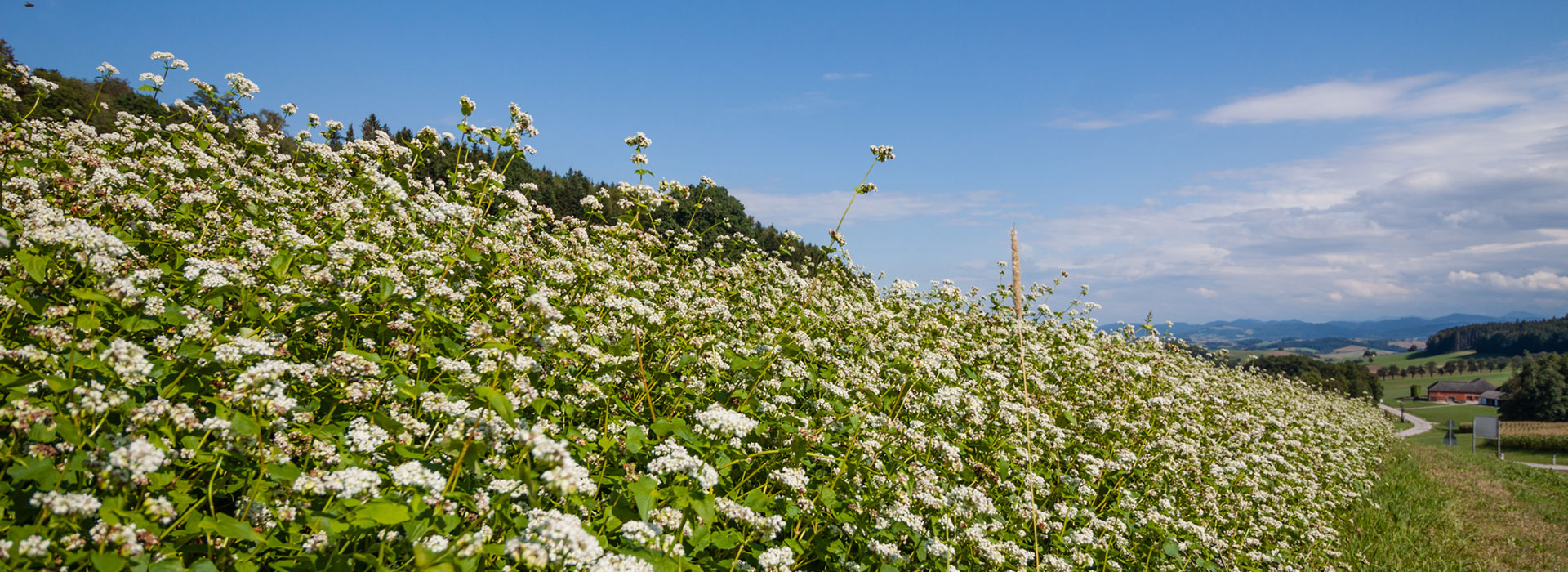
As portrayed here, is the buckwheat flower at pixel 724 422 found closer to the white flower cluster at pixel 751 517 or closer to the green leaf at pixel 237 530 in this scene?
the white flower cluster at pixel 751 517

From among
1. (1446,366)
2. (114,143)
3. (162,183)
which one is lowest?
(1446,366)

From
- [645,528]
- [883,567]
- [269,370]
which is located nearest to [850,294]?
[883,567]

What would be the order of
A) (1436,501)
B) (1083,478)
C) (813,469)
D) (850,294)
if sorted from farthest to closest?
(1436,501), (850,294), (1083,478), (813,469)

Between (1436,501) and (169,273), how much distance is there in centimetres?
2176

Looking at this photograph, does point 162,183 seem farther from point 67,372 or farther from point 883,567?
point 883,567

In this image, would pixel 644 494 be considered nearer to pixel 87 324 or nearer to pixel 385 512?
pixel 385 512

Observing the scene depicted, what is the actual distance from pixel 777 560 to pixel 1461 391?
207m

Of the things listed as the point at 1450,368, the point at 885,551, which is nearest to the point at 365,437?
the point at 885,551

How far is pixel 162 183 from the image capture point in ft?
17.1

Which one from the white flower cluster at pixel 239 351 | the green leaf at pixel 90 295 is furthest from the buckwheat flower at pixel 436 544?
the green leaf at pixel 90 295

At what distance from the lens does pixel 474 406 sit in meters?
3.33

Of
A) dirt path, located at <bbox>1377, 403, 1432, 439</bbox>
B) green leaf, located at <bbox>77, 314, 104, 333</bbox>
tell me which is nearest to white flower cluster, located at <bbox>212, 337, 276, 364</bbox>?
green leaf, located at <bbox>77, 314, 104, 333</bbox>

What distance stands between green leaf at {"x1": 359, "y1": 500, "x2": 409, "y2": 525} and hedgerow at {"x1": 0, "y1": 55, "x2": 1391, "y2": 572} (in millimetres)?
24

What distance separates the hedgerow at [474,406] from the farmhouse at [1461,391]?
192m
